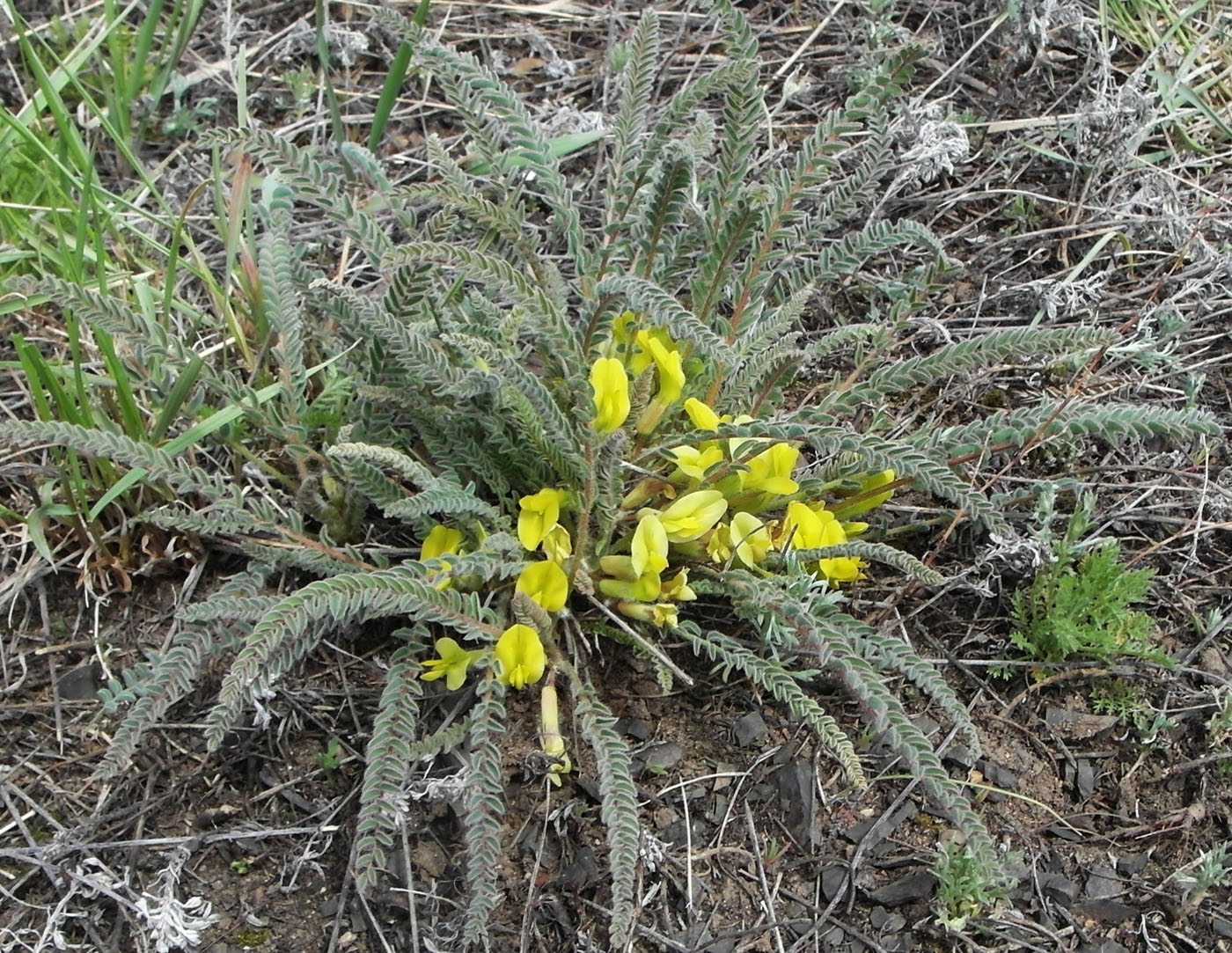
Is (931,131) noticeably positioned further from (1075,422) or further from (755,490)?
(755,490)

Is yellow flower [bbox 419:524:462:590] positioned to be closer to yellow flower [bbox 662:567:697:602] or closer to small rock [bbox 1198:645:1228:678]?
yellow flower [bbox 662:567:697:602]

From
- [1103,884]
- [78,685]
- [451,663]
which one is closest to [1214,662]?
[1103,884]

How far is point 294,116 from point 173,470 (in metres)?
1.38

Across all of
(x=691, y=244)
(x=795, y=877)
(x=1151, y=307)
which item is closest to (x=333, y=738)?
(x=795, y=877)

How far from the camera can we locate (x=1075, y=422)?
1.77 metres

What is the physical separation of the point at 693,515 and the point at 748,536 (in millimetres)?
97

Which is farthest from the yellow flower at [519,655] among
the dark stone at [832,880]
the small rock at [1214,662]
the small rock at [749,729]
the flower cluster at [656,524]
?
the small rock at [1214,662]

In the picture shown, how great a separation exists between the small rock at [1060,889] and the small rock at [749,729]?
47 centimetres

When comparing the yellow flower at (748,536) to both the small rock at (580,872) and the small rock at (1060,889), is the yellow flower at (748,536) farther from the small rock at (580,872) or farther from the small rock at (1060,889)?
the small rock at (1060,889)

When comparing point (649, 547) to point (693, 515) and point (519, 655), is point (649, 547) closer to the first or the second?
point (693, 515)

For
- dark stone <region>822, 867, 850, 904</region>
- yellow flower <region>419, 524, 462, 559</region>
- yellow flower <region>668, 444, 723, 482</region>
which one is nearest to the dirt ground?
dark stone <region>822, 867, 850, 904</region>

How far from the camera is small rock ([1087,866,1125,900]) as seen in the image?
1686 millimetres

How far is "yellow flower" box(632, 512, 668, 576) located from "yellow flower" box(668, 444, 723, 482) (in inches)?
4.3

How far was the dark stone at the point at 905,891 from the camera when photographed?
1670 mm
